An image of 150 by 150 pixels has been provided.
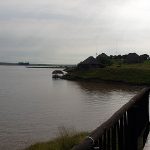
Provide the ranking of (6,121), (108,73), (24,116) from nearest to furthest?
(6,121), (24,116), (108,73)

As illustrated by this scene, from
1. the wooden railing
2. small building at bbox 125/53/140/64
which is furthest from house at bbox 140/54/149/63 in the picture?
the wooden railing

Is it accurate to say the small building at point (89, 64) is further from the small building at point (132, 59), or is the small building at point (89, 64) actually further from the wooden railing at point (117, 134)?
the wooden railing at point (117, 134)

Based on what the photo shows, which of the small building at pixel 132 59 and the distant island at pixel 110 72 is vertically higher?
the small building at pixel 132 59

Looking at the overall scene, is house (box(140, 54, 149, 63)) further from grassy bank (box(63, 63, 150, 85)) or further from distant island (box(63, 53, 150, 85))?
grassy bank (box(63, 63, 150, 85))

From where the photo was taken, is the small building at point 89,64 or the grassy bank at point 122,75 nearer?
the grassy bank at point 122,75

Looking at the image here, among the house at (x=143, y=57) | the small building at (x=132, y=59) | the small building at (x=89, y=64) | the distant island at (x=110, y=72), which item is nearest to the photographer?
the distant island at (x=110, y=72)

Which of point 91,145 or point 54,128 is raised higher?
point 91,145

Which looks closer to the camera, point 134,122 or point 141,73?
point 134,122

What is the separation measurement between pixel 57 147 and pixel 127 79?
76.6m

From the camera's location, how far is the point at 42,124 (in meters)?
25.7

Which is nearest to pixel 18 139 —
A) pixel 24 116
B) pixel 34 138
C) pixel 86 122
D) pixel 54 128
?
pixel 34 138

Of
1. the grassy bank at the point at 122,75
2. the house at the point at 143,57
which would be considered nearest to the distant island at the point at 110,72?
the grassy bank at the point at 122,75

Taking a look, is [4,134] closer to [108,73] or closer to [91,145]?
[91,145]

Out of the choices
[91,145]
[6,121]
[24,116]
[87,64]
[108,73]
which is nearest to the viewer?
[91,145]
